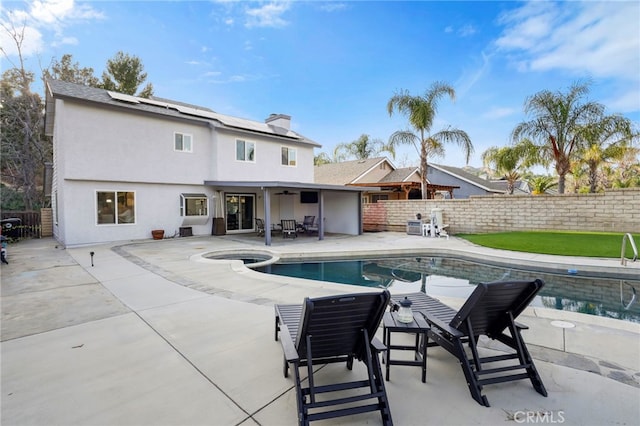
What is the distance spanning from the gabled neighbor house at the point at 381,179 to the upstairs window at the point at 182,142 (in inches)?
492

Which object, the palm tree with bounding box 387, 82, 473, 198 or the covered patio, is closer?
the covered patio

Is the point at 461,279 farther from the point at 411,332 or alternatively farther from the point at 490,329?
the point at 411,332

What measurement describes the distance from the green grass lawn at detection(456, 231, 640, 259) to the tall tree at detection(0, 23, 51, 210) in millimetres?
29367

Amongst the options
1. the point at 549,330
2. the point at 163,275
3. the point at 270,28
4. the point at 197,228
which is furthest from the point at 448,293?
the point at 270,28

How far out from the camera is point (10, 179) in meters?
22.5

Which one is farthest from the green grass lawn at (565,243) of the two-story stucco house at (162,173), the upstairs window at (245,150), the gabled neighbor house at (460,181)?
the gabled neighbor house at (460,181)

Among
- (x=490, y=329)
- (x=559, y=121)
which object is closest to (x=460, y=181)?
(x=559, y=121)

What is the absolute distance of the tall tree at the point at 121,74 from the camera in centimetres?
2541

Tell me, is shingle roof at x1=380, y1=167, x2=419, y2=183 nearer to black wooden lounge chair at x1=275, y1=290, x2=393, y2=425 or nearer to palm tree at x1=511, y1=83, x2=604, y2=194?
palm tree at x1=511, y1=83, x2=604, y2=194

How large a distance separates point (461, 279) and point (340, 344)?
661cm

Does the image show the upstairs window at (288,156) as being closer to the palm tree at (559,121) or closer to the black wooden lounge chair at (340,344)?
the palm tree at (559,121)

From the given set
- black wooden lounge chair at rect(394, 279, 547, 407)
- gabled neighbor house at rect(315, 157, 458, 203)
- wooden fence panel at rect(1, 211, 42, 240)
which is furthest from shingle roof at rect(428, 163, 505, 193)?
wooden fence panel at rect(1, 211, 42, 240)

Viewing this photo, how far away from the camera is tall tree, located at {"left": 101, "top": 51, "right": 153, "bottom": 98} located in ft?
83.4

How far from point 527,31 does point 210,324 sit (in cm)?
1626
